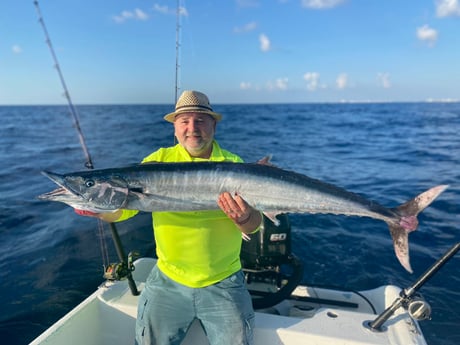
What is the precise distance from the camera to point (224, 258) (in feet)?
11.9

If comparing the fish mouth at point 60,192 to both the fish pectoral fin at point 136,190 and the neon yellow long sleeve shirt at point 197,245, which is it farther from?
the neon yellow long sleeve shirt at point 197,245

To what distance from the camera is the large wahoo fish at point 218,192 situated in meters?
3.27

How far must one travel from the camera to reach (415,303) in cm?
338

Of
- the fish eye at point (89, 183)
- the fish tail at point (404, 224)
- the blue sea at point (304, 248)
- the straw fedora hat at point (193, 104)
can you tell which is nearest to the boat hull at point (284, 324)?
the fish tail at point (404, 224)

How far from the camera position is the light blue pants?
327 centimetres

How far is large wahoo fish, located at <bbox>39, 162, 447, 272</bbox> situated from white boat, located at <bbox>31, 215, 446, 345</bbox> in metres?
0.73

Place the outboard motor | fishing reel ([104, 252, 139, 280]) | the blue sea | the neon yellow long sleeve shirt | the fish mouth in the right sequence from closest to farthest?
the fish mouth
the neon yellow long sleeve shirt
fishing reel ([104, 252, 139, 280])
the outboard motor
the blue sea

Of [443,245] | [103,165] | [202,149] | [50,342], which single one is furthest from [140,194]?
[103,165]

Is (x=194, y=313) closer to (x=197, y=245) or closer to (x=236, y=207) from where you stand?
(x=197, y=245)

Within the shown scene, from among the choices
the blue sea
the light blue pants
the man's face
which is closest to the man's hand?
the light blue pants

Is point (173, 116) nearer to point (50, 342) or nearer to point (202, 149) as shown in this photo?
point (202, 149)

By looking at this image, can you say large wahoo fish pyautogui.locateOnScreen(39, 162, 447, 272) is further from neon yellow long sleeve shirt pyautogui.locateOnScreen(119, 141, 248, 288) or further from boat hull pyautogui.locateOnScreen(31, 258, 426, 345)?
boat hull pyautogui.locateOnScreen(31, 258, 426, 345)

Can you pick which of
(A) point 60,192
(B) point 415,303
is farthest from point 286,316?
(A) point 60,192

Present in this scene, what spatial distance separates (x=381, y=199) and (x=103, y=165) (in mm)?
13843
